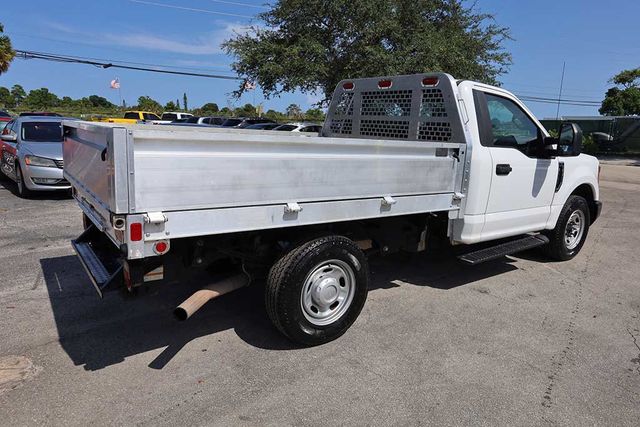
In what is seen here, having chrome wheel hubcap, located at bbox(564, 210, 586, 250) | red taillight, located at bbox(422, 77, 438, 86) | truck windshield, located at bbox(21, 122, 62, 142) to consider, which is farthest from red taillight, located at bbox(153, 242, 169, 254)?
truck windshield, located at bbox(21, 122, 62, 142)

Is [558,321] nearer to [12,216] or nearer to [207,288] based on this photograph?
[207,288]

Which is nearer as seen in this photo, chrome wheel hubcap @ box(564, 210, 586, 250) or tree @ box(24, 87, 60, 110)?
chrome wheel hubcap @ box(564, 210, 586, 250)

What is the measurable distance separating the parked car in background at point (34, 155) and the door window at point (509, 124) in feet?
24.8

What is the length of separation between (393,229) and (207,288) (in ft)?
6.19

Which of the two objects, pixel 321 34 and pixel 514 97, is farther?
pixel 321 34

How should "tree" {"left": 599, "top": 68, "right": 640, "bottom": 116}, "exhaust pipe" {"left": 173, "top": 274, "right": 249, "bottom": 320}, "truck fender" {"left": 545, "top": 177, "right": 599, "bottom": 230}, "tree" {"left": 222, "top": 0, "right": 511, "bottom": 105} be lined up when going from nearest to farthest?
"exhaust pipe" {"left": 173, "top": 274, "right": 249, "bottom": 320} < "truck fender" {"left": 545, "top": 177, "right": 599, "bottom": 230} < "tree" {"left": 222, "top": 0, "right": 511, "bottom": 105} < "tree" {"left": 599, "top": 68, "right": 640, "bottom": 116}

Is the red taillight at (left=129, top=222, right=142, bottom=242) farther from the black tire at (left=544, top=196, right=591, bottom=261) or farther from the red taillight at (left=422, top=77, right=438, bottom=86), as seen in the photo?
the black tire at (left=544, top=196, right=591, bottom=261)

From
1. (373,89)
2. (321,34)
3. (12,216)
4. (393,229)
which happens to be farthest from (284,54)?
(393,229)

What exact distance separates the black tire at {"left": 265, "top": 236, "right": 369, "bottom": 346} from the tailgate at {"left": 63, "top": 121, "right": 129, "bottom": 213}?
4.21 feet

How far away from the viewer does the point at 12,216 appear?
332 inches

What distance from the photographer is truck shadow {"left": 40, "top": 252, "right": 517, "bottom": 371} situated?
3.81 meters

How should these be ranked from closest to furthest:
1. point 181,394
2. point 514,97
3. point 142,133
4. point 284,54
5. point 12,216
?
point 142,133 → point 181,394 → point 514,97 → point 12,216 → point 284,54

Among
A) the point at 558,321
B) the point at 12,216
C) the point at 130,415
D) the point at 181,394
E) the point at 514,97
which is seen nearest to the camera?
the point at 130,415

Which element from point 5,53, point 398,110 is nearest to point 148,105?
point 5,53
